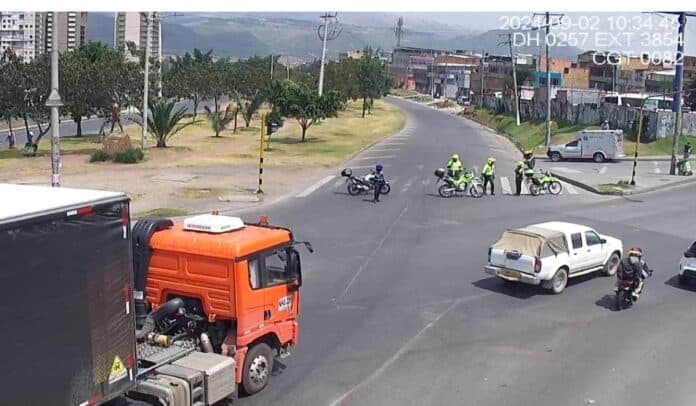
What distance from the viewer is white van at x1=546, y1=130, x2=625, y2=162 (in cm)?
4303

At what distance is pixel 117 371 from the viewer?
830 centimetres

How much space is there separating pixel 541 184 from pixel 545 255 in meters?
14.7

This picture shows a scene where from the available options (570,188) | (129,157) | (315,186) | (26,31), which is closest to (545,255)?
(315,186)

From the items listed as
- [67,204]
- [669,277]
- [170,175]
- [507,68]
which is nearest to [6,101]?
[170,175]

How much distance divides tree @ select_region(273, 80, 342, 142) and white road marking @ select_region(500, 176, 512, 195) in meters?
16.7

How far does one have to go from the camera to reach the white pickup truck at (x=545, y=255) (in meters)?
16.1

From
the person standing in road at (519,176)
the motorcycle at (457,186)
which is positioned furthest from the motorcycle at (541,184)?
the motorcycle at (457,186)

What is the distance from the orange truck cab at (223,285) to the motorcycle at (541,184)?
67.2 feet

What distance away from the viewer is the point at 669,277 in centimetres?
1830

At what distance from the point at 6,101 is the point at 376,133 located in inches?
1054

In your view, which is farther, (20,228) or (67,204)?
(67,204)

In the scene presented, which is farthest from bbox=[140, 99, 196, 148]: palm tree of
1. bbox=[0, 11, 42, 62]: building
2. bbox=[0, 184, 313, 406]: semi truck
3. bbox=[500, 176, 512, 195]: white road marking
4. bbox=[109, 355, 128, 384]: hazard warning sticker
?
bbox=[0, 11, 42, 62]: building

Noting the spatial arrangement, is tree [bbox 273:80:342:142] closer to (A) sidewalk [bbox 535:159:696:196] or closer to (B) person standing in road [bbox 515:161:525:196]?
(A) sidewalk [bbox 535:159:696:196]

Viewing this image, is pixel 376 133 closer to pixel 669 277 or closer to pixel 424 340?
pixel 669 277
